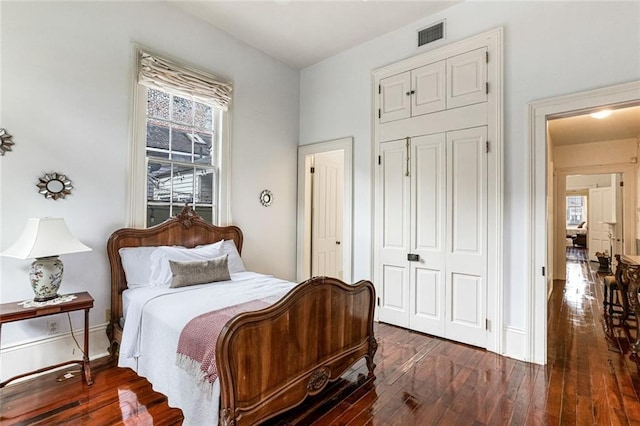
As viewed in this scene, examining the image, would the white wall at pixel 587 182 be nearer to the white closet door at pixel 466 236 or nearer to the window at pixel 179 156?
the white closet door at pixel 466 236

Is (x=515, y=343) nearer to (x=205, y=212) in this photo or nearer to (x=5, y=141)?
(x=205, y=212)

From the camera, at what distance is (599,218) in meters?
8.55

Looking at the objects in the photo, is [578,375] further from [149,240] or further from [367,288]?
[149,240]

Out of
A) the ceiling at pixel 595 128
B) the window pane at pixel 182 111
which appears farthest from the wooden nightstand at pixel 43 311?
the ceiling at pixel 595 128

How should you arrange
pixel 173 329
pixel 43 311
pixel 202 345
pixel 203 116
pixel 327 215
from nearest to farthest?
pixel 202 345, pixel 173 329, pixel 43 311, pixel 203 116, pixel 327 215

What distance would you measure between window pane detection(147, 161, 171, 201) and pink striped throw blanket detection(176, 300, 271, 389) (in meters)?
1.89

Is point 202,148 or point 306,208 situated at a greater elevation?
point 202,148

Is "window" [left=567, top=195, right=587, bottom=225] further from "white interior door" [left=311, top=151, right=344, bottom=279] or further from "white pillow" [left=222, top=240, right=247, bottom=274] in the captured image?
"white pillow" [left=222, top=240, right=247, bottom=274]

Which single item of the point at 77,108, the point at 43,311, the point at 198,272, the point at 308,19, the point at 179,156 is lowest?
the point at 43,311

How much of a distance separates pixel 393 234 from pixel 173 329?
8.62 feet

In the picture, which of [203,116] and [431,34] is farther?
[203,116]

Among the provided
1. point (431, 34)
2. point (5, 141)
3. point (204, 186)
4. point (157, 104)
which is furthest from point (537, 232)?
point (5, 141)

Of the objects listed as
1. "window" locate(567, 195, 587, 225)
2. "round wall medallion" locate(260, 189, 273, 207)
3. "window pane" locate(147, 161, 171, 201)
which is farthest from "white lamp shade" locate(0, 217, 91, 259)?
"window" locate(567, 195, 587, 225)

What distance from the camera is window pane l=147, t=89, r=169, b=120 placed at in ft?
10.9
